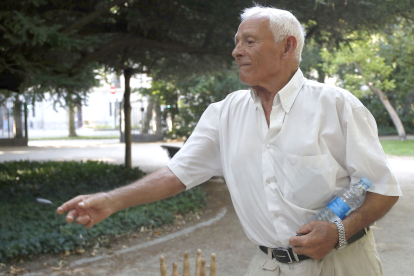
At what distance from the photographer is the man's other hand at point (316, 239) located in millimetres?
1900

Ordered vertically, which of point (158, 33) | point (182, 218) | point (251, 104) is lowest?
point (182, 218)

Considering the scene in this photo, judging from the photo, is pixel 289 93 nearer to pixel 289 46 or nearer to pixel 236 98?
pixel 289 46

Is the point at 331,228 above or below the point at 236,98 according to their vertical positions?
below

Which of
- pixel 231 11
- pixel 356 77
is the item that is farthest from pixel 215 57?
pixel 356 77

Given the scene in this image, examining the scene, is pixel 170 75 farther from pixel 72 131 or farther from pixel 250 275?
pixel 72 131

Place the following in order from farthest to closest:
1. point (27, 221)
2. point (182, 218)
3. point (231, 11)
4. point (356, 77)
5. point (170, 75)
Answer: point (356, 77) < point (170, 75) < point (182, 218) < point (231, 11) < point (27, 221)

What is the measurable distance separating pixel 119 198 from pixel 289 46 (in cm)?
116

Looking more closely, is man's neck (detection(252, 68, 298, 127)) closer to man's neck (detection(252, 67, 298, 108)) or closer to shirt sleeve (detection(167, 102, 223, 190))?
man's neck (detection(252, 67, 298, 108))

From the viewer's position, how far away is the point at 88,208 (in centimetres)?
220

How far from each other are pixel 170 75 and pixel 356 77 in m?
14.8

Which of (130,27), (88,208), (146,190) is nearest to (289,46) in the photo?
(146,190)

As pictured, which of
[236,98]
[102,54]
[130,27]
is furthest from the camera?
[130,27]

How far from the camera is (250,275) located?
2.31 meters

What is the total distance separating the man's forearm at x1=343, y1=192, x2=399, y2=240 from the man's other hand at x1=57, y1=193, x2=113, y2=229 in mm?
1164
